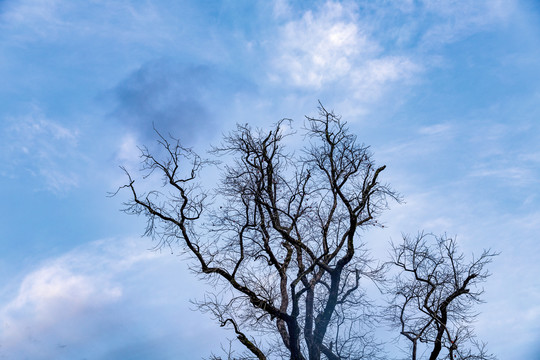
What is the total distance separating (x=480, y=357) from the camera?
43.9 feet

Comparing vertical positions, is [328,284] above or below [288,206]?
below

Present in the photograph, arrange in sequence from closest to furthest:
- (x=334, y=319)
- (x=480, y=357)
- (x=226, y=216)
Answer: (x=480, y=357) → (x=226, y=216) → (x=334, y=319)

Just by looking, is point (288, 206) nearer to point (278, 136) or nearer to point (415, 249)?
point (278, 136)

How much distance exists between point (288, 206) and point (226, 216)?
2115 millimetres

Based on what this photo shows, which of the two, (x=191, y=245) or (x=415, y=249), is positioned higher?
(x=191, y=245)

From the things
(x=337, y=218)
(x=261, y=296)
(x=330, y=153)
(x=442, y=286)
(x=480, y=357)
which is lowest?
(x=480, y=357)

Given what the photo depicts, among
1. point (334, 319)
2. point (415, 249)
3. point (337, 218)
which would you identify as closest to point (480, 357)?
point (415, 249)

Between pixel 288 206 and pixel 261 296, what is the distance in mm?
3167

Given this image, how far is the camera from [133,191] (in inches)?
553

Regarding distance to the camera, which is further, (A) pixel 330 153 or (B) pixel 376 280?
(B) pixel 376 280

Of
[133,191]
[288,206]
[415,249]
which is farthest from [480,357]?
[133,191]

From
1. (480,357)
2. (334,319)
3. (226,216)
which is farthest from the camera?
(334,319)

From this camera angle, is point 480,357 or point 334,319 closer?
point 480,357

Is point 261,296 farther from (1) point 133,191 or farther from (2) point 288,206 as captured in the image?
(1) point 133,191
